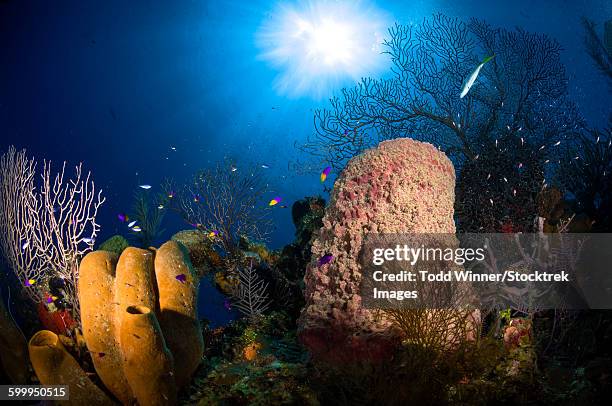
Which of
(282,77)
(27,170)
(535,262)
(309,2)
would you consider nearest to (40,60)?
(282,77)

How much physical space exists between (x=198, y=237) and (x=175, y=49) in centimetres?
4642

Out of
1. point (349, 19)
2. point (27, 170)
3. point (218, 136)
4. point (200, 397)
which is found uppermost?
point (218, 136)

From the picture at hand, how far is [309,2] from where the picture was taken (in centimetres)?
2805

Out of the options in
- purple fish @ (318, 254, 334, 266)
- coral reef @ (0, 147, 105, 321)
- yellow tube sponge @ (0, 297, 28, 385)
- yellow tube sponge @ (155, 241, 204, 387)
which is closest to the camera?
purple fish @ (318, 254, 334, 266)

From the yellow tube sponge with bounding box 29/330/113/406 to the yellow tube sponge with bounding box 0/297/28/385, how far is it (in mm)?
1383

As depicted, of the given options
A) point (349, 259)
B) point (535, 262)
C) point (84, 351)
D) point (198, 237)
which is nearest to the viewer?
point (349, 259)

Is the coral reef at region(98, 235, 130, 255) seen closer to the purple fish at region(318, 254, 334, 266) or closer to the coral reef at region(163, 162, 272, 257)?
the coral reef at region(163, 162, 272, 257)

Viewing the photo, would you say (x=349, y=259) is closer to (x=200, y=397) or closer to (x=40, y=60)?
(x=200, y=397)

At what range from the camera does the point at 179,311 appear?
359 centimetres

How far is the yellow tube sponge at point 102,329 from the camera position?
344 cm

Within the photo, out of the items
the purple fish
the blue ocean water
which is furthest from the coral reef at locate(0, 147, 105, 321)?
the blue ocean water

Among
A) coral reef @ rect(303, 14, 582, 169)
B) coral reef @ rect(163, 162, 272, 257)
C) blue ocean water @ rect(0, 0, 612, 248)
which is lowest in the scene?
coral reef @ rect(163, 162, 272, 257)

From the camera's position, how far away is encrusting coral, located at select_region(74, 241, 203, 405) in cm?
315

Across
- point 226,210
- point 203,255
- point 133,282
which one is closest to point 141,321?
point 133,282
